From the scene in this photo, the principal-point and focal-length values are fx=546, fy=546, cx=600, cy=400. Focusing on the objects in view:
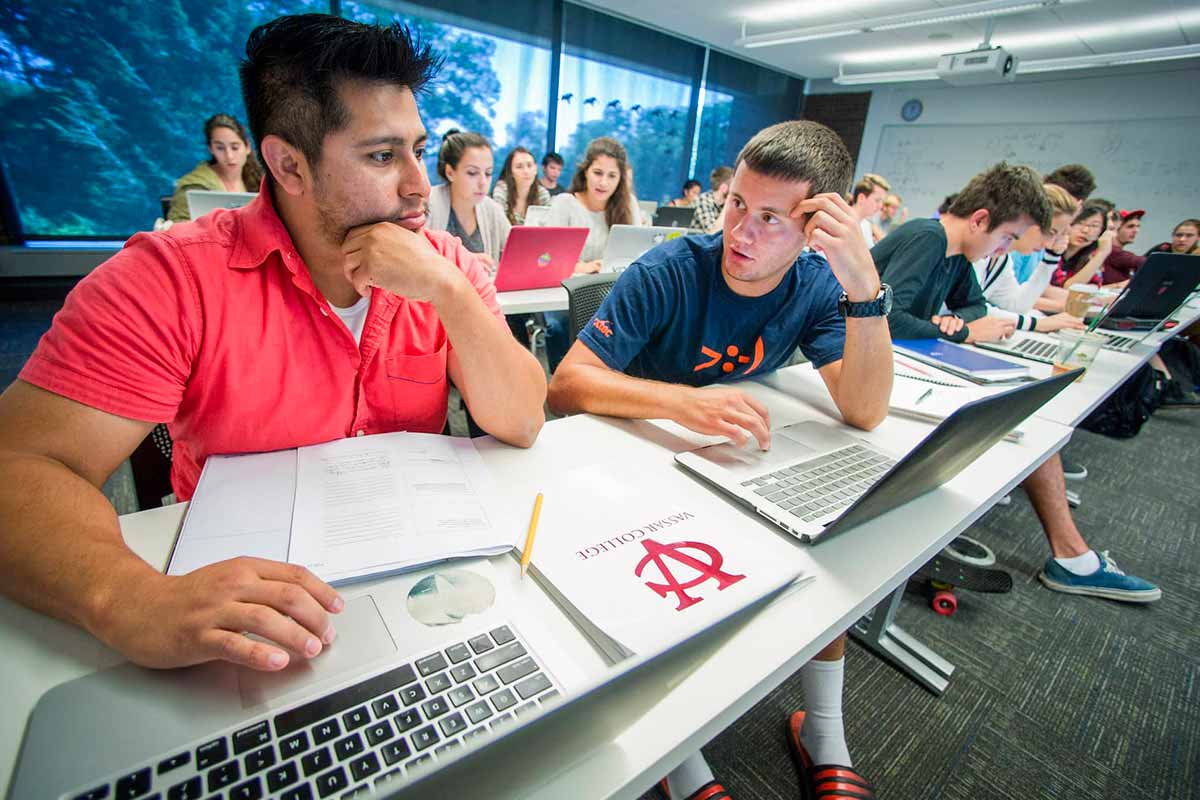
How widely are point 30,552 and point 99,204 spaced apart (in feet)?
17.3

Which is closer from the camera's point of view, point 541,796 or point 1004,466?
point 541,796

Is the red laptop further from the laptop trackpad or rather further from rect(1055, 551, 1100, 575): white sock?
rect(1055, 551, 1100, 575): white sock

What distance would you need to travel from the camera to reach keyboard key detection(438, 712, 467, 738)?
43 cm

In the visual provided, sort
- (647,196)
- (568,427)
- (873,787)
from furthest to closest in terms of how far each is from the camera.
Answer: (647,196), (873,787), (568,427)

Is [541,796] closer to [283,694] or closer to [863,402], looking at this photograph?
[283,694]

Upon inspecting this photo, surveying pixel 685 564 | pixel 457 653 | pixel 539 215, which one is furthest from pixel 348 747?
pixel 539 215

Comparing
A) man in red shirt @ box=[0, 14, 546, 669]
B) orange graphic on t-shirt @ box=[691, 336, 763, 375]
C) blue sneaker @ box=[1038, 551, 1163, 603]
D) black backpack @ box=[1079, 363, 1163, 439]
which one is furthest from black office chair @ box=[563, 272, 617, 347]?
black backpack @ box=[1079, 363, 1163, 439]

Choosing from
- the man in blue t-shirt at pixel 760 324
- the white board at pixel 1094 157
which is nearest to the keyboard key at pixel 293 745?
the man in blue t-shirt at pixel 760 324

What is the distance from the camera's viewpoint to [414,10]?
509 cm

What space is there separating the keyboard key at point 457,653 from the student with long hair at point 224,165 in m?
3.97

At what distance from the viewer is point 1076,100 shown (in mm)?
6762

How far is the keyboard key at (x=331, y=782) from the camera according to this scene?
39cm

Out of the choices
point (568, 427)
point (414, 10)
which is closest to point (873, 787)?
point (568, 427)

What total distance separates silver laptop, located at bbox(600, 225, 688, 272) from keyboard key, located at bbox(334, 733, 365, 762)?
269 centimetres
